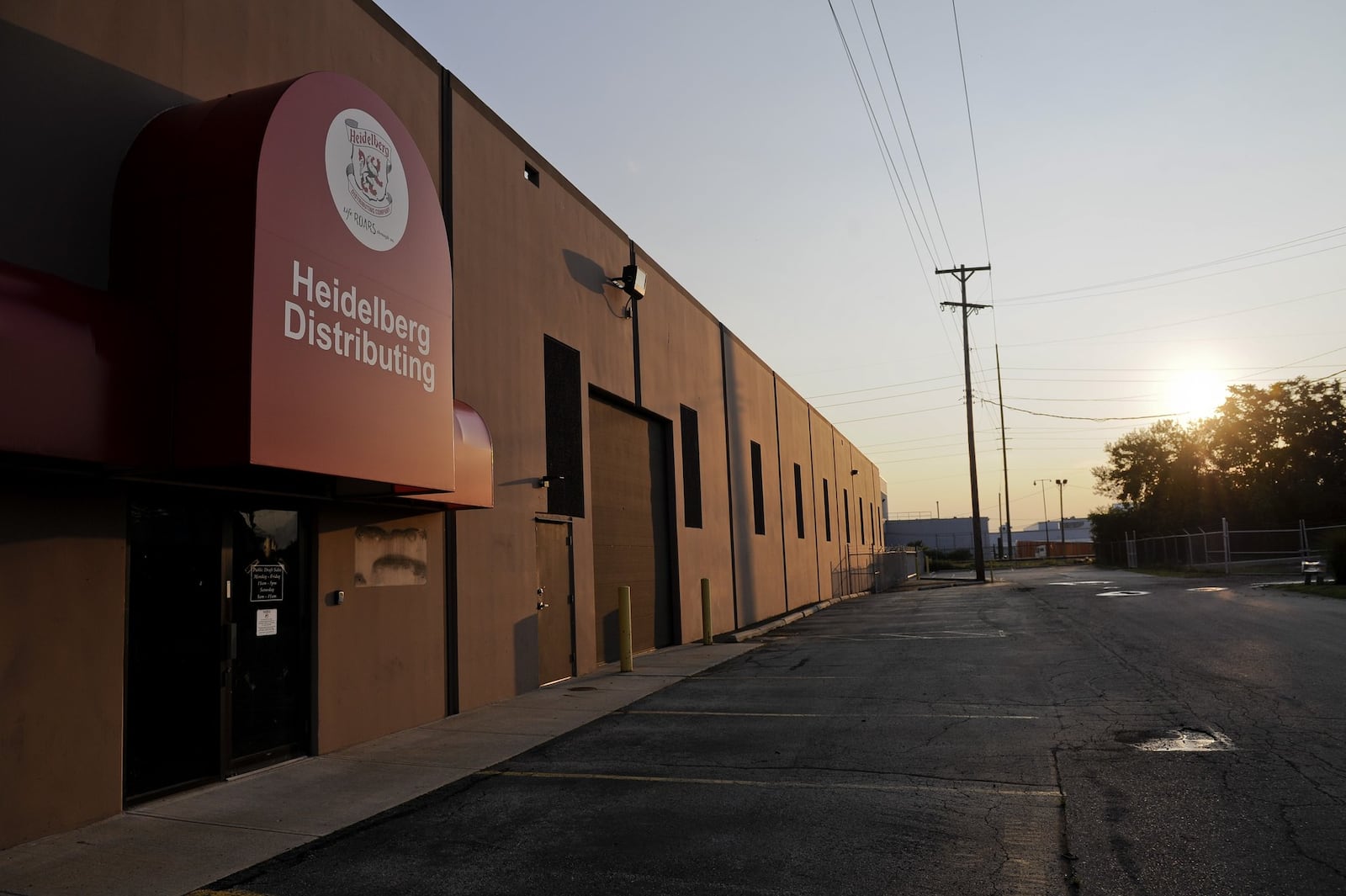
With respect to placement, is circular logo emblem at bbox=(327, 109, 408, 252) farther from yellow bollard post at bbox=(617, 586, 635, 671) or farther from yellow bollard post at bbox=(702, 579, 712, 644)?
yellow bollard post at bbox=(702, 579, 712, 644)

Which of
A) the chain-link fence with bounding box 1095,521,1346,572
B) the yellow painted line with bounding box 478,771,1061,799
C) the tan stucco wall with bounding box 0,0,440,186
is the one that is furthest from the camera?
the chain-link fence with bounding box 1095,521,1346,572

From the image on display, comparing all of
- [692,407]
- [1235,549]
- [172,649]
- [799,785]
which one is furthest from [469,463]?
[1235,549]

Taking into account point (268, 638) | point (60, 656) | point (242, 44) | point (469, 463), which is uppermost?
point (242, 44)

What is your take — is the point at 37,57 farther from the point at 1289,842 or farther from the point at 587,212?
the point at 587,212

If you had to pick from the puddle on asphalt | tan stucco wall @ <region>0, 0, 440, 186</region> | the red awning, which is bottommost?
the puddle on asphalt

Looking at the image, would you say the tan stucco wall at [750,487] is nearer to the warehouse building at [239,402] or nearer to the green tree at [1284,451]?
the warehouse building at [239,402]

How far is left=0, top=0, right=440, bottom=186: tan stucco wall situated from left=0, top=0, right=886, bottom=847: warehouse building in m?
0.03


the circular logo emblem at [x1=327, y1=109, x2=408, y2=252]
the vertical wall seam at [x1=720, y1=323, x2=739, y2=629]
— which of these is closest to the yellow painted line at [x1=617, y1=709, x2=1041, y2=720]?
the circular logo emblem at [x1=327, y1=109, x2=408, y2=252]

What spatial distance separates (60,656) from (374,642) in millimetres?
3648

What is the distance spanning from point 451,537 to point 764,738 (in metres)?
4.59

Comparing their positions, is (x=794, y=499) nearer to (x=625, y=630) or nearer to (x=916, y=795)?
(x=625, y=630)

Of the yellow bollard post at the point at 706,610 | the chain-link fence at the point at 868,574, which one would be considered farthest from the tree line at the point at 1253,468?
the yellow bollard post at the point at 706,610

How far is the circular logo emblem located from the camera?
24.5ft

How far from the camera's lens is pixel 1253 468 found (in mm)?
62906
